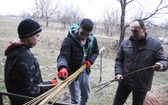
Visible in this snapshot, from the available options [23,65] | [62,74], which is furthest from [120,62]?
[23,65]

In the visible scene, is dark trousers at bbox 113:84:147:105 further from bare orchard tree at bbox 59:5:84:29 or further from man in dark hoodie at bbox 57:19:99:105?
bare orchard tree at bbox 59:5:84:29

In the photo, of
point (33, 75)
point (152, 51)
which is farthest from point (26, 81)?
point (152, 51)

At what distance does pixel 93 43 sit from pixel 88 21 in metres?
0.44

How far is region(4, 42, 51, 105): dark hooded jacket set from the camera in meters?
1.49

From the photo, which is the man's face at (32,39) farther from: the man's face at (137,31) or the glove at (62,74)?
the man's face at (137,31)

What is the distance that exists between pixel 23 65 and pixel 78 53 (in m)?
1.01

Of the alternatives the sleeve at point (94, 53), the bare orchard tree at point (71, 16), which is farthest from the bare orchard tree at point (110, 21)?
the sleeve at point (94, 53)

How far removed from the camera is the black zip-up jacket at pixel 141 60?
2.30 metres

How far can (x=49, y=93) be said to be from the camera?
156cm

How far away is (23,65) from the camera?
1.48 meters

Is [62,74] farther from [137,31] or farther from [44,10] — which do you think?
[44,10]

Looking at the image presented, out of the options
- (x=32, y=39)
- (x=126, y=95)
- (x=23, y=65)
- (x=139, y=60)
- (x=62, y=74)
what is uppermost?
(x=32, y=39)

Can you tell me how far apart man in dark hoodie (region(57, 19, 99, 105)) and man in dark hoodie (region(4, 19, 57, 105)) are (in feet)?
1.95

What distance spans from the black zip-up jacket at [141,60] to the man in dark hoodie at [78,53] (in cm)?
43
